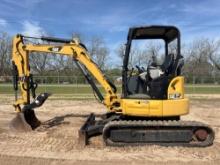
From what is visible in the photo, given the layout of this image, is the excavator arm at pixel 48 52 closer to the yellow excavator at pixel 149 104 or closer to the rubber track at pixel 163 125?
Answer: the yellow excavator at pixel 149 104

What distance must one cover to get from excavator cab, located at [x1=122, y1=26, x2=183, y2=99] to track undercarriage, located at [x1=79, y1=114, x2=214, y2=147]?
75cm

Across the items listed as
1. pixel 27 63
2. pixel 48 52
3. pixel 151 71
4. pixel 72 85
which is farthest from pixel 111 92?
pixel 72 85

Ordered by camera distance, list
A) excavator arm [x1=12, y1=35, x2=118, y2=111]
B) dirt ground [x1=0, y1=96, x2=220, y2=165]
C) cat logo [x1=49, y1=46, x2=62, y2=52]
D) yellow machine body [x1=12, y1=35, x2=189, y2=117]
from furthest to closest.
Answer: cat logo [x1=49, y1=46, x2=62, y2=52] → excavator arm [x1=12, y1=35, x2=118, y2=111] → yellow machine body [x1=12, y1=35, x2=189, y2=117] → dirt ground [x1=0, y1=96, x2=220, y2=165]

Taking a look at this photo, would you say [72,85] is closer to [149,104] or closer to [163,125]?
[149,104]

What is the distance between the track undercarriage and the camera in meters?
8.38

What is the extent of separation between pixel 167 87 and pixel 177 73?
0.50 m

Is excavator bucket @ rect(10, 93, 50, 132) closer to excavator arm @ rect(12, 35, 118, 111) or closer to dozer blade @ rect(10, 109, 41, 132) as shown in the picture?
dozer blade @ rect(10, 109, 41, 132)

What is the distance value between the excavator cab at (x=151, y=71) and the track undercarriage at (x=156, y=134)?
75 cm

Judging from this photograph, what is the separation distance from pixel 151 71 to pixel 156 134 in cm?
157

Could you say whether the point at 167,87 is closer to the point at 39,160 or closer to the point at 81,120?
the point at 39,160

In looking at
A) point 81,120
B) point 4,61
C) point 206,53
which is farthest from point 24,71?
point 206,53

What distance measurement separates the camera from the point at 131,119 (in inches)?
365

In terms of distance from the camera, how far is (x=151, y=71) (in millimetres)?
8883

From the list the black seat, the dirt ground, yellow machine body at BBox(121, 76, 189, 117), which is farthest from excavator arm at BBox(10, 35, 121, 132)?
the black seat
